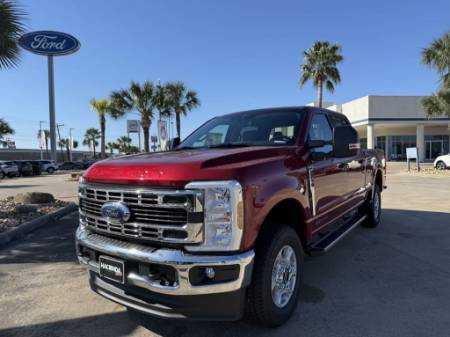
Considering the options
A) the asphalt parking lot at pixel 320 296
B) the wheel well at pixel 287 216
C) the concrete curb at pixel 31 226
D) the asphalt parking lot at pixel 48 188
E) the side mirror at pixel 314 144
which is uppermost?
the side mirror at pixel 314 144

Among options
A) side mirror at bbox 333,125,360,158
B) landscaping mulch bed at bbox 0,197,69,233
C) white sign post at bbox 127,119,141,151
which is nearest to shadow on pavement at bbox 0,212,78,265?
landscaping mulch bed at bbox 0,197,69,233

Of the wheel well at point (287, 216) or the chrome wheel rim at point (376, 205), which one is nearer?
the wheel well at point (287, 216)

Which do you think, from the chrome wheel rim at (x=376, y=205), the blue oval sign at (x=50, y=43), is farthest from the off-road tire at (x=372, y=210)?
the blue oval sign at (x=50, y=43)

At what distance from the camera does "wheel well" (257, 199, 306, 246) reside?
3.02 meters

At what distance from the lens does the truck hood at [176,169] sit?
2541mm

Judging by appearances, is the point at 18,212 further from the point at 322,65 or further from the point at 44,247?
the point at 322,65

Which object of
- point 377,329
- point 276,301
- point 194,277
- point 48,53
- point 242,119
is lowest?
point 377,329

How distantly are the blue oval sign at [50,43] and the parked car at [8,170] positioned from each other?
1634cm

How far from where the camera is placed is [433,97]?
76.0 feet

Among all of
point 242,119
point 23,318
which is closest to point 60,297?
point 23,318

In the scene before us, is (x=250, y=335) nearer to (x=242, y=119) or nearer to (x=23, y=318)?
(x=23, y=318)

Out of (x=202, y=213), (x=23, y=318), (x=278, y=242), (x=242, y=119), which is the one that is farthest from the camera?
(x=242, y=119)

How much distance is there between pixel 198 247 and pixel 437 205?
8.75m

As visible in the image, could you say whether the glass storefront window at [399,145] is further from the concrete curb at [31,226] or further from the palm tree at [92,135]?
the palm tree at [92,135]
